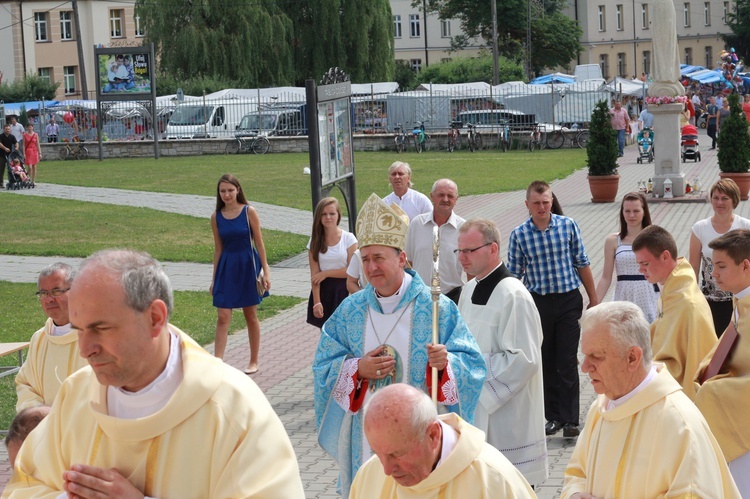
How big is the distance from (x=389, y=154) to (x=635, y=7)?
2174 inches

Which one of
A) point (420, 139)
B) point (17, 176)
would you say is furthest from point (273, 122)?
point (17, 176)

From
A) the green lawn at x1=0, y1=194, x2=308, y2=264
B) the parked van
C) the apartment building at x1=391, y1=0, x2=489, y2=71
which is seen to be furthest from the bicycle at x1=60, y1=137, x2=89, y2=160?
the apartment building at x1=391, y1=0, x2=489, y2=71

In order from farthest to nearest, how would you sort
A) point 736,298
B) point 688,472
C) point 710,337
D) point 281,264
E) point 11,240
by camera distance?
point 11,240 → point 281,264 → point 710,337 → point 736,298 → point 688,472

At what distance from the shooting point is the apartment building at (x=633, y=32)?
91188 mm

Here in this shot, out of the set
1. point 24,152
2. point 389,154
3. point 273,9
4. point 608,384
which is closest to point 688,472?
point 608,384

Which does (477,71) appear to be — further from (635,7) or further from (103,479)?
(103,479)

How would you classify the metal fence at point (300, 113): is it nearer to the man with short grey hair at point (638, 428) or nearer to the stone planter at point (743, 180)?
the stone planter at point (743, 180)

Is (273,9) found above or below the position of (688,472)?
above

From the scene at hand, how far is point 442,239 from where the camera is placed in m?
9.36

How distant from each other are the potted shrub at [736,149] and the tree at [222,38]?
31.5 m

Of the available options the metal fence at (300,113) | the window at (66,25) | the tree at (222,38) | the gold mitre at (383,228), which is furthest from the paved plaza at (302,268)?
the window at (66,25)

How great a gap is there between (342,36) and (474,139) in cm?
1175

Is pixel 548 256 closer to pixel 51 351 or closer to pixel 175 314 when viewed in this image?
pixel 51 351

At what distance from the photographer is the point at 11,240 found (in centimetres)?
2088
